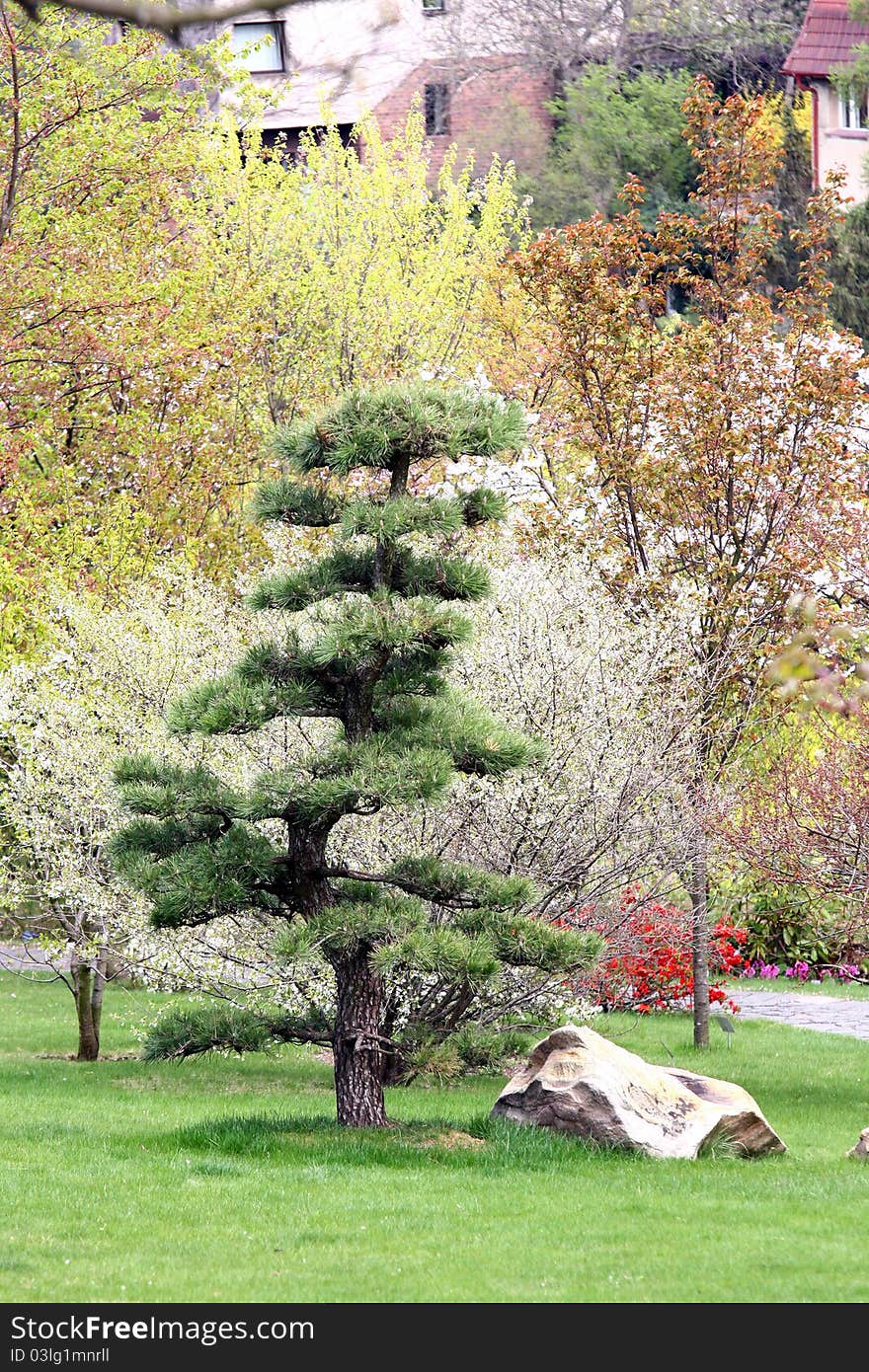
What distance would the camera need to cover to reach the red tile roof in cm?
3703

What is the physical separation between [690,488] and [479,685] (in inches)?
126

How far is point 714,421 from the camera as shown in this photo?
45.5ft

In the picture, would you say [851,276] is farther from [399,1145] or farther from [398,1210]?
[398,1210]

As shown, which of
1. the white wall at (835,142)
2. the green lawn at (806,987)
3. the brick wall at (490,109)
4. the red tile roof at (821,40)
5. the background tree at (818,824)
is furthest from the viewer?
the brick wall at (490,109)

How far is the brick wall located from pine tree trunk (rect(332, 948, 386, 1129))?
116 feet

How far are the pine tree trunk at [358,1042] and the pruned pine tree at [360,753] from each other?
0.04 feet

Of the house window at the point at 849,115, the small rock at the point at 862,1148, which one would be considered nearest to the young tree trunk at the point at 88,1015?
the small rock at the point at 862,1148

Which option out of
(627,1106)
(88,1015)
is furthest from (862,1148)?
(88,1015)

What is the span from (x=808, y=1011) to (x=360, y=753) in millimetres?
10051

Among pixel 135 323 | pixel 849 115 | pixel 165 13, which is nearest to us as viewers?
pixel 165 13

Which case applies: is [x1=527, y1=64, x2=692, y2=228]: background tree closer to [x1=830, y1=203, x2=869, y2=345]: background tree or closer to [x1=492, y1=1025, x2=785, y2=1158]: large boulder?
[x1=830, y1=203, x2=869, y2=345]: background tree

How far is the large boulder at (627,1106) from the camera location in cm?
909

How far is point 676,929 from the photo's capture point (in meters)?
13.4

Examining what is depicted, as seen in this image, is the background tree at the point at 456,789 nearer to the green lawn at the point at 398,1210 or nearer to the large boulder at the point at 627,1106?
the large boulder at the point at 627,1106
